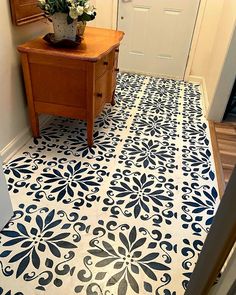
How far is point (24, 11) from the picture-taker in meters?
1.66

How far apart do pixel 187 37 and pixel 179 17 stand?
26 centimetres

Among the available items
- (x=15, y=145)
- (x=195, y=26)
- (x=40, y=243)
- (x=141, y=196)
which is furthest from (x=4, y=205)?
(x=195, y=26)

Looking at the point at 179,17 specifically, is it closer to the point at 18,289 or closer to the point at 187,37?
the point at 187,37

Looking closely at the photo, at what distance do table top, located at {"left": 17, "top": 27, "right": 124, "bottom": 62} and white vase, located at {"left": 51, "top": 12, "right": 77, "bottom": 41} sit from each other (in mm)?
90

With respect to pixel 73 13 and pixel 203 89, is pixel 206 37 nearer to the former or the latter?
pixel 203 89

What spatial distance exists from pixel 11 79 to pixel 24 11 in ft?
1.51

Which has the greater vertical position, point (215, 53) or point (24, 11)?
point (24, 11)

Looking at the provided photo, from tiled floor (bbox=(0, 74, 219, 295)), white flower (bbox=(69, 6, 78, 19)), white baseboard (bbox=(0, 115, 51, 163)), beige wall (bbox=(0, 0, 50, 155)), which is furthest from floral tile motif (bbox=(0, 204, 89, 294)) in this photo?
white flower (bbox=(69, 6, 78, 19))

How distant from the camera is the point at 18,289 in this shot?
1073mm

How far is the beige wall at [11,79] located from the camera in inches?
61.7

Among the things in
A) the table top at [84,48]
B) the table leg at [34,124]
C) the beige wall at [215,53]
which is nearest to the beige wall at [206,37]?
the beige wall at [215,53]

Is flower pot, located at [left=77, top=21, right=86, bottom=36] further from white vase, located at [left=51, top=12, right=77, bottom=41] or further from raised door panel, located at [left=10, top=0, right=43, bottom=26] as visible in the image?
raised door panel, located at [left=10, top=0, right=43, bottom=26]

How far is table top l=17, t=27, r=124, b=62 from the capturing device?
161 centimetres

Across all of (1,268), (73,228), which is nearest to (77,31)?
(73,228)
